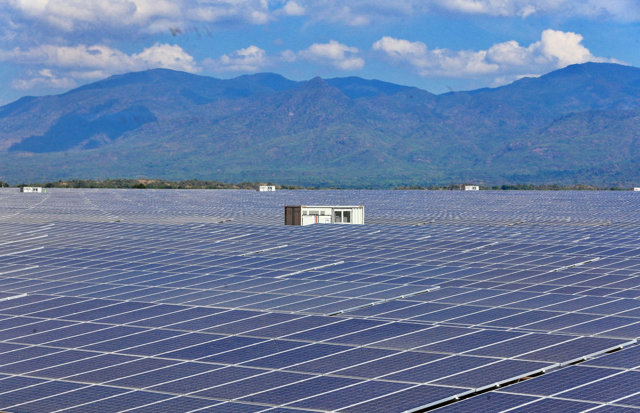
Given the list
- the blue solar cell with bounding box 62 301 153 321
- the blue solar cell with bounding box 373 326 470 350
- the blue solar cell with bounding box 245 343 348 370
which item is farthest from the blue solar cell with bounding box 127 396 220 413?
the blue solar cell with bounding box 62 301 153 321

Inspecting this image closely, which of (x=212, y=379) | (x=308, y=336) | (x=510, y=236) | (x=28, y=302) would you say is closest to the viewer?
(x=212, y=379)

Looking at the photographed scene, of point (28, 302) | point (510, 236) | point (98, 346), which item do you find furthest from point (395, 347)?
point (510, 236)

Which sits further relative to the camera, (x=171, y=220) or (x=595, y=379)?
(x=171, y=220)

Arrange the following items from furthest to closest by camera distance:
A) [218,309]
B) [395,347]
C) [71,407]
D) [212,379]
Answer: [218,309], [395,347], [212,379], [71,407]

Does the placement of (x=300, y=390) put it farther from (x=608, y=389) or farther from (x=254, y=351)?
(x=608, y=389)

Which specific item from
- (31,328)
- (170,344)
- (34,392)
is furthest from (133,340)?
(34,392)

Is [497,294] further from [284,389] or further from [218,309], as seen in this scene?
[284,389]

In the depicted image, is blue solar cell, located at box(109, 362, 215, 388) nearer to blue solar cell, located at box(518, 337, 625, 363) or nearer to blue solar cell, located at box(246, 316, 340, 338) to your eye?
blue solar cell, located at box(246, 316, 340, 338)
